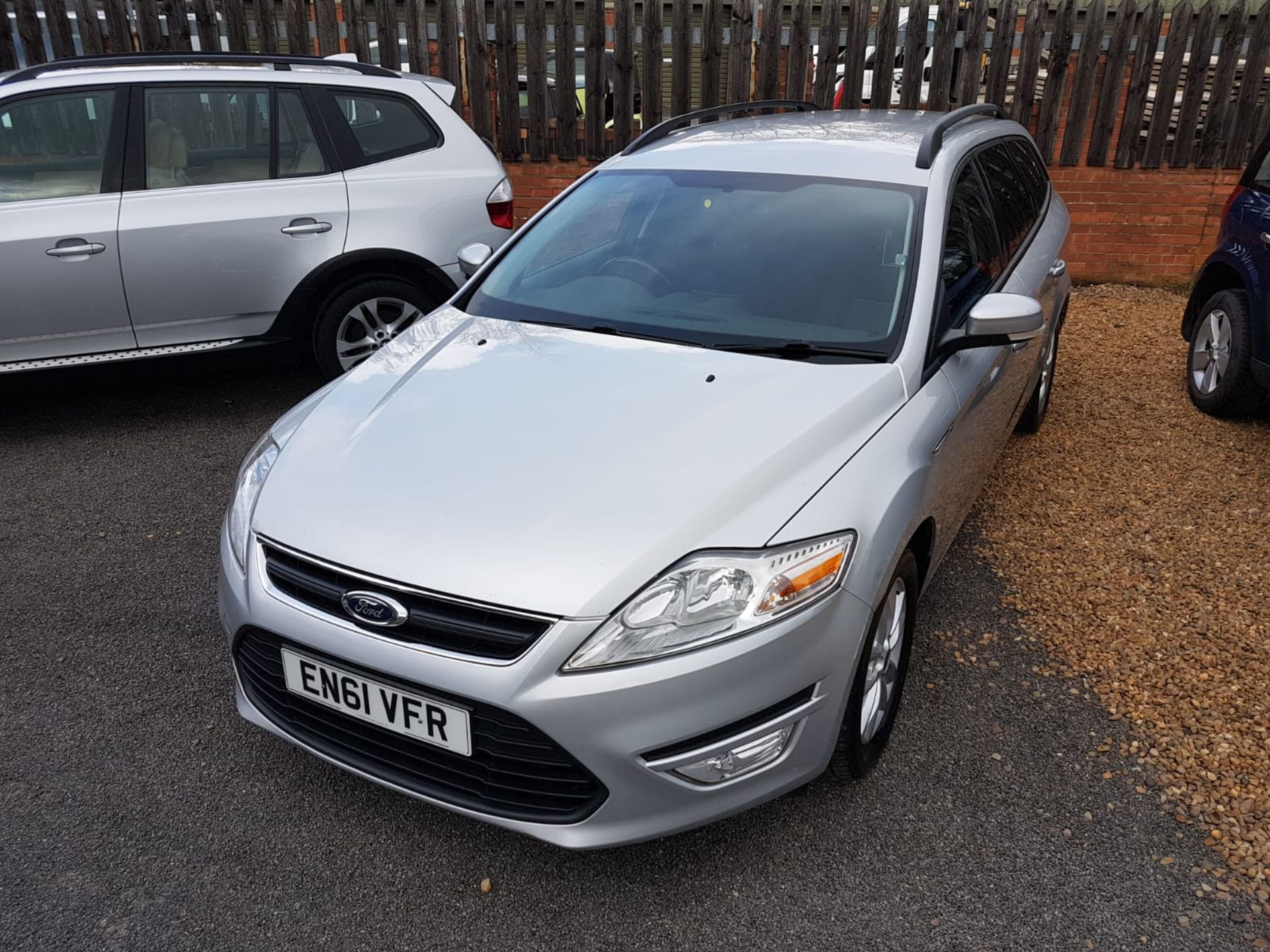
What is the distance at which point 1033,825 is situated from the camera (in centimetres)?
269

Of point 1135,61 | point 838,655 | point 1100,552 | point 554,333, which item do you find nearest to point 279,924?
point 838,655

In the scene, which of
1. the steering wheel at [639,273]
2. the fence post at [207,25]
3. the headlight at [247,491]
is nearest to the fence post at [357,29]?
the fence post at [207,25]

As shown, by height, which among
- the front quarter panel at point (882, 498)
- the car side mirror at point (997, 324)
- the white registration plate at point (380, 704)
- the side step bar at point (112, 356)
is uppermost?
the car side mirror at point (997, 324)

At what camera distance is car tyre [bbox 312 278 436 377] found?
5.41 m

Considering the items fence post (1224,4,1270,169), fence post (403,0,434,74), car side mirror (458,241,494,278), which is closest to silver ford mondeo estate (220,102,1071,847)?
car side mirror (458,241,494,278)

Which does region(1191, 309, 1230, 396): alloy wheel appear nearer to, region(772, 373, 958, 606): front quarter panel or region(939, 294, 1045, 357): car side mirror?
region(939, 294, 1045, 357): car side mirror

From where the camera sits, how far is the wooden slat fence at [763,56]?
24.9ft

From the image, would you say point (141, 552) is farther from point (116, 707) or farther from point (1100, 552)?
point (1100, 552)

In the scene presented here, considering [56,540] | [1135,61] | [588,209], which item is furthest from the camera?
[1135,61]

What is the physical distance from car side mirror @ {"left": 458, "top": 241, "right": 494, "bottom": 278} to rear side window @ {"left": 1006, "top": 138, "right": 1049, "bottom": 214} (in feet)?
8.16

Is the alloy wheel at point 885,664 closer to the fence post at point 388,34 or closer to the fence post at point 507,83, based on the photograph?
the fence post at point 507,83

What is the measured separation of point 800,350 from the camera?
3.01 m

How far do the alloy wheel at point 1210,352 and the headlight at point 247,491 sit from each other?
4.98m

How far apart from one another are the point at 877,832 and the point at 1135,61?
7.42 metres
